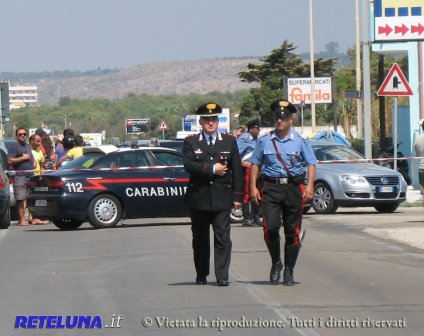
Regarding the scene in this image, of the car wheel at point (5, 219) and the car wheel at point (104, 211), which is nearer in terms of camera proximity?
the car wheel at point (104, 211)

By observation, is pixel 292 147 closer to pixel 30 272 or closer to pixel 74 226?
pixel 30 272

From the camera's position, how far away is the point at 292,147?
41.3ft

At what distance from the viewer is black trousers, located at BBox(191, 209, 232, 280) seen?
12.7m

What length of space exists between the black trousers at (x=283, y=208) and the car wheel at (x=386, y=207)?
1299 cm

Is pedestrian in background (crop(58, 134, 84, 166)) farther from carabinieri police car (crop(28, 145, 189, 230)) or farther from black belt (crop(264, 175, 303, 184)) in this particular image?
black belt (crop(264, 175, 303, 184))

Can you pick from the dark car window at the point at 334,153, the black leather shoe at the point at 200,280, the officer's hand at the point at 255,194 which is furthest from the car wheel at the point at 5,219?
the officer's hand at the point at 255,194

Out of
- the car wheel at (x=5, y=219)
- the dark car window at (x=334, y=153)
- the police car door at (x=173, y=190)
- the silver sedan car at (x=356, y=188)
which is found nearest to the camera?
Answer: the car wheel at (x=5, y=219)

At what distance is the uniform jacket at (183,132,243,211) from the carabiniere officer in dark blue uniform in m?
0.25

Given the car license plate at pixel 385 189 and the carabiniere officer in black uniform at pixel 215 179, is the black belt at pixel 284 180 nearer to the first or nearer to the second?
the carabiniere officer in black uniform at pixel 215 179

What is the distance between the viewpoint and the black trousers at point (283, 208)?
12.5 m

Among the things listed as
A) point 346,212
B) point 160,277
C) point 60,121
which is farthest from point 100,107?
point 160,277

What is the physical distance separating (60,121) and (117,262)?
155m

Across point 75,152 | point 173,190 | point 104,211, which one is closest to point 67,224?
point 104,211

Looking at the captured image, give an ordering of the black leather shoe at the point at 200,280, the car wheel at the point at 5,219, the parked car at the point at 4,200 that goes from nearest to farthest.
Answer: the black leather shoe at the point at 200,280
the parked car at the point at 4,200
the car wheel at the point at 5,219
